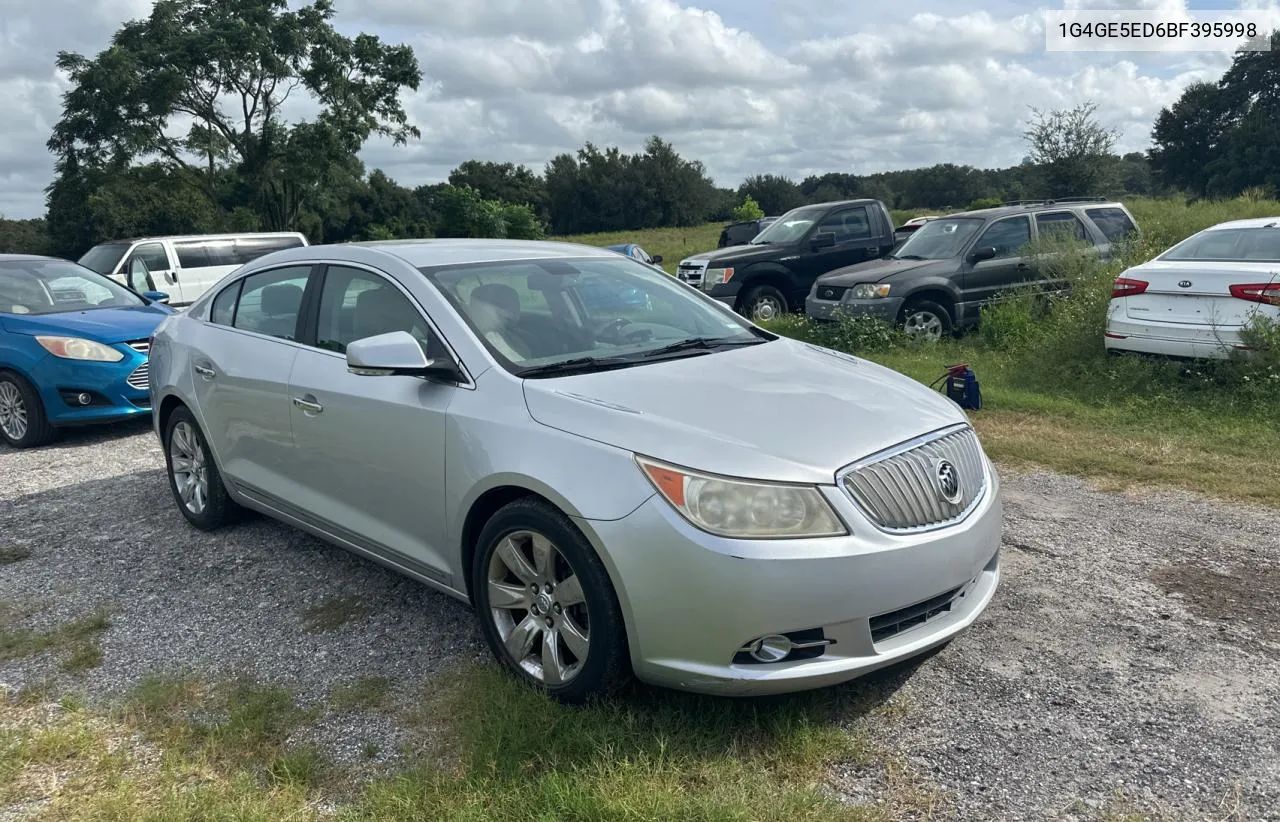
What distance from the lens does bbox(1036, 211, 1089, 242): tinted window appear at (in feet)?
37.9

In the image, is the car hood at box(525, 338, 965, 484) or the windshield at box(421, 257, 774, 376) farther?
the windshield at box(421, 257, 774, 376)

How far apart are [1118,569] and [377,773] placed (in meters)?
3.46

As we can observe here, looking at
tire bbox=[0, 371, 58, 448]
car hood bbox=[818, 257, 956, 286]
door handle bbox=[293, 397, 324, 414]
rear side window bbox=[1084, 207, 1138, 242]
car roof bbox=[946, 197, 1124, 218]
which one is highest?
car roof bbox=[946, 197, 1124, 218]

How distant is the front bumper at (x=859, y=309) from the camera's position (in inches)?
428

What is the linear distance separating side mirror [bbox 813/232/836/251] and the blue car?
29.5 ft

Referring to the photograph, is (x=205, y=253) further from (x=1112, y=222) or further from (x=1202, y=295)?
(x=1202, y=295)

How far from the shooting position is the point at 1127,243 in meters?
11.6

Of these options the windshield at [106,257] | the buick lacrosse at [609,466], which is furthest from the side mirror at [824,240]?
the windshield at [106,257]

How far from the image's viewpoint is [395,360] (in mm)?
3537

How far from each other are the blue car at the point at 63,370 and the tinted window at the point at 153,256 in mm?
6847

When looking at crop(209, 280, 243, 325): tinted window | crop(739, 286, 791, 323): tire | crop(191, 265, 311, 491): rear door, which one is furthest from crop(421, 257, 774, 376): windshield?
crop(739, 286, 791, 323): tire

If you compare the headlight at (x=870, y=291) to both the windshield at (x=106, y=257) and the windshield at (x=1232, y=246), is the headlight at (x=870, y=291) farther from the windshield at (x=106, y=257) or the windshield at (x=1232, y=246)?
the windshield at (x=106, y=257)

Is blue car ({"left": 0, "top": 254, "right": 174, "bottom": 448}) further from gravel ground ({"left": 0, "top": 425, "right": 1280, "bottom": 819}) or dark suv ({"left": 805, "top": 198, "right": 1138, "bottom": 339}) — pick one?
dark suv ({"left": 805, "top": 198, "right": 1138, "bottom": 339})

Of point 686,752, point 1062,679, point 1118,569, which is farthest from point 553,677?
point 1118,569
